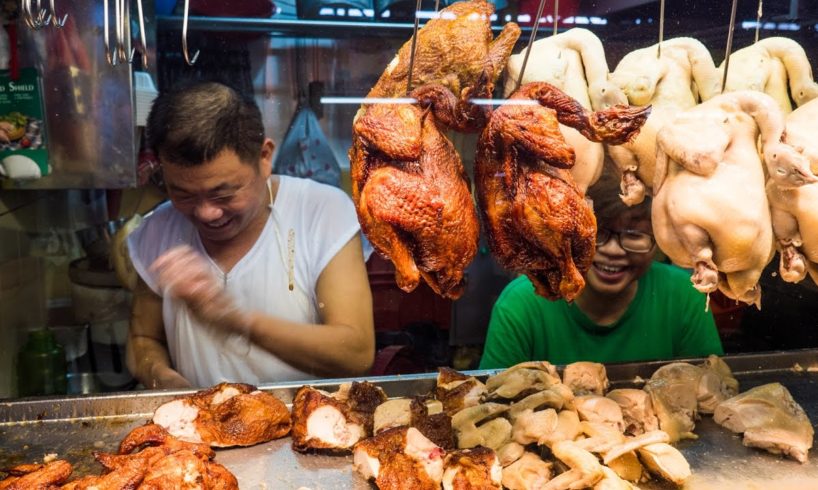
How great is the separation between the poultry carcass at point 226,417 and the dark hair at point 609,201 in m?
1.20

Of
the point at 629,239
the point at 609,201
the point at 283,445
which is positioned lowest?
the point at 283,445

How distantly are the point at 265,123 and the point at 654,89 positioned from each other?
1.26m

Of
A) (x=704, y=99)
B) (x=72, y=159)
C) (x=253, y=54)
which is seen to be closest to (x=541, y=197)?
(x=704, y=99)

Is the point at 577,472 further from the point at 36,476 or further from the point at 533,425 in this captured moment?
the point at 36,476

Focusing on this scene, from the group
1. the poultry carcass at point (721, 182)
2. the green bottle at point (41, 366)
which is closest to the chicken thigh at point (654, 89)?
the poultry carcass at point (721, 182)

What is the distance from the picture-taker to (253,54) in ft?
8.14

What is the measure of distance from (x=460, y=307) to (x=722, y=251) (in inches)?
47.1

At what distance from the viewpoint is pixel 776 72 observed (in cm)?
209

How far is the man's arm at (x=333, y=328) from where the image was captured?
8.32 ft

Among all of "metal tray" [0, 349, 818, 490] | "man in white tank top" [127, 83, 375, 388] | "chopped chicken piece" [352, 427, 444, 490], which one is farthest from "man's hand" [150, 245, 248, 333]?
"chopped chicken piece" [352, 427, 444, 490]

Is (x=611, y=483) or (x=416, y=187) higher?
(x=416, y=187)

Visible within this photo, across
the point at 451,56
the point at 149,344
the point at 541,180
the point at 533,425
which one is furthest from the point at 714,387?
the point at 149,344

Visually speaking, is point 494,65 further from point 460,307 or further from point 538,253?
point 460,307

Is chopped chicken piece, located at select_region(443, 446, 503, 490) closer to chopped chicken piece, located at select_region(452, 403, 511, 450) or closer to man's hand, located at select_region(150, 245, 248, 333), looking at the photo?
chopped chicken piece, located at select_region(452, 403, 511, 450)
